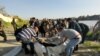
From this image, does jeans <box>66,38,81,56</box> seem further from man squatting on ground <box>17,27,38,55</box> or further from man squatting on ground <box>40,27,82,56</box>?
man squatting on ground <box>17,27,38,55</box>

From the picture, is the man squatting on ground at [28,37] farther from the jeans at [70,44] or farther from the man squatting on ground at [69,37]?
the jeans at [70,44]

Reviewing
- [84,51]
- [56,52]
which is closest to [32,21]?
[84,51]

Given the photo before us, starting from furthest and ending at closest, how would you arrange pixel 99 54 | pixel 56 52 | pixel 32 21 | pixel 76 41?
pixel 32 21 < pixel 99 54 < pixel 56 52 < pixel 76 41

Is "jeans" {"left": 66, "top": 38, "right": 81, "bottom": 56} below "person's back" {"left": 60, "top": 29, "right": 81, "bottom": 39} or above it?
below

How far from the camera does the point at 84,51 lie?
1862 centimetres

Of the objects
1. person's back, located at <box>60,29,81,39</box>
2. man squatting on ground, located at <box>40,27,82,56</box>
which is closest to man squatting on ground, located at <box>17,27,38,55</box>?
man squatting on ground, located at <box>40,27,82,56</box>

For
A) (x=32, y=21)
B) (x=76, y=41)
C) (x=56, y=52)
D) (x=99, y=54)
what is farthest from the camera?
(x=32, y=21)

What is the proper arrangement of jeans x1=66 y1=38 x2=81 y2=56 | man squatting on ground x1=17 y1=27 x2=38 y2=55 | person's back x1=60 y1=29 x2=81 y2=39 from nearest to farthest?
person's back x1=60 y1=29 x2=81 y2=39 < jeans x1=66 y1=38 x2=81 y2=56 < man squatting on ground x1=17 y1=27 x2=38 y2=55

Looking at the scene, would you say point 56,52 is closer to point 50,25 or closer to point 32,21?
point 32,21

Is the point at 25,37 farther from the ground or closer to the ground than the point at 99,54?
farther from the ground

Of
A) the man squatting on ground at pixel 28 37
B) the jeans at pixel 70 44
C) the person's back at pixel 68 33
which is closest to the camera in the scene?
the person's back at pixel 68 33

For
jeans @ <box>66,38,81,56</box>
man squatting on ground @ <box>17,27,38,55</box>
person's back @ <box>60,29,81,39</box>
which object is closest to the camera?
person's back @ <box>60,29,81,39</box>

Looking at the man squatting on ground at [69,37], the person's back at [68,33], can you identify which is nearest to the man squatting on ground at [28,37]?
the man squatting on ground at [69,37]

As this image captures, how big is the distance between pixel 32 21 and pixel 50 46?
5303mm
